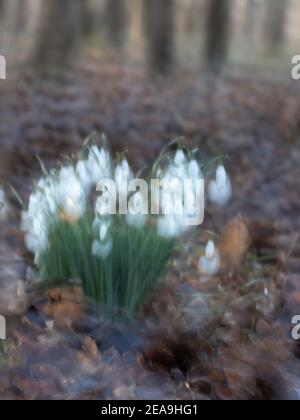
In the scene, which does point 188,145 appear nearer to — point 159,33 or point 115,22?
point 159,33

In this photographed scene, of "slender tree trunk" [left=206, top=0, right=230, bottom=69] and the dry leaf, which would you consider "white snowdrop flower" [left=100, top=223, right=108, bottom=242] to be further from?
"slender tree trunk" [left=206, top=0, right=230, bottom=69]

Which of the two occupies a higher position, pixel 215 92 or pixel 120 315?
pixel 215 92

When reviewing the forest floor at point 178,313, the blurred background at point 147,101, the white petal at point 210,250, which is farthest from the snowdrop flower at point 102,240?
the blurred background at point 147,101

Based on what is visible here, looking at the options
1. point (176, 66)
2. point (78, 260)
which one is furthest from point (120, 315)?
point (176, 66)

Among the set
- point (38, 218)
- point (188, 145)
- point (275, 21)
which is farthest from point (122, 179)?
point (275, 21)

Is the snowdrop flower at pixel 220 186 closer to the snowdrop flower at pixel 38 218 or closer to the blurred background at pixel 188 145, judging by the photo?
the blurred background at pixel 188 145
